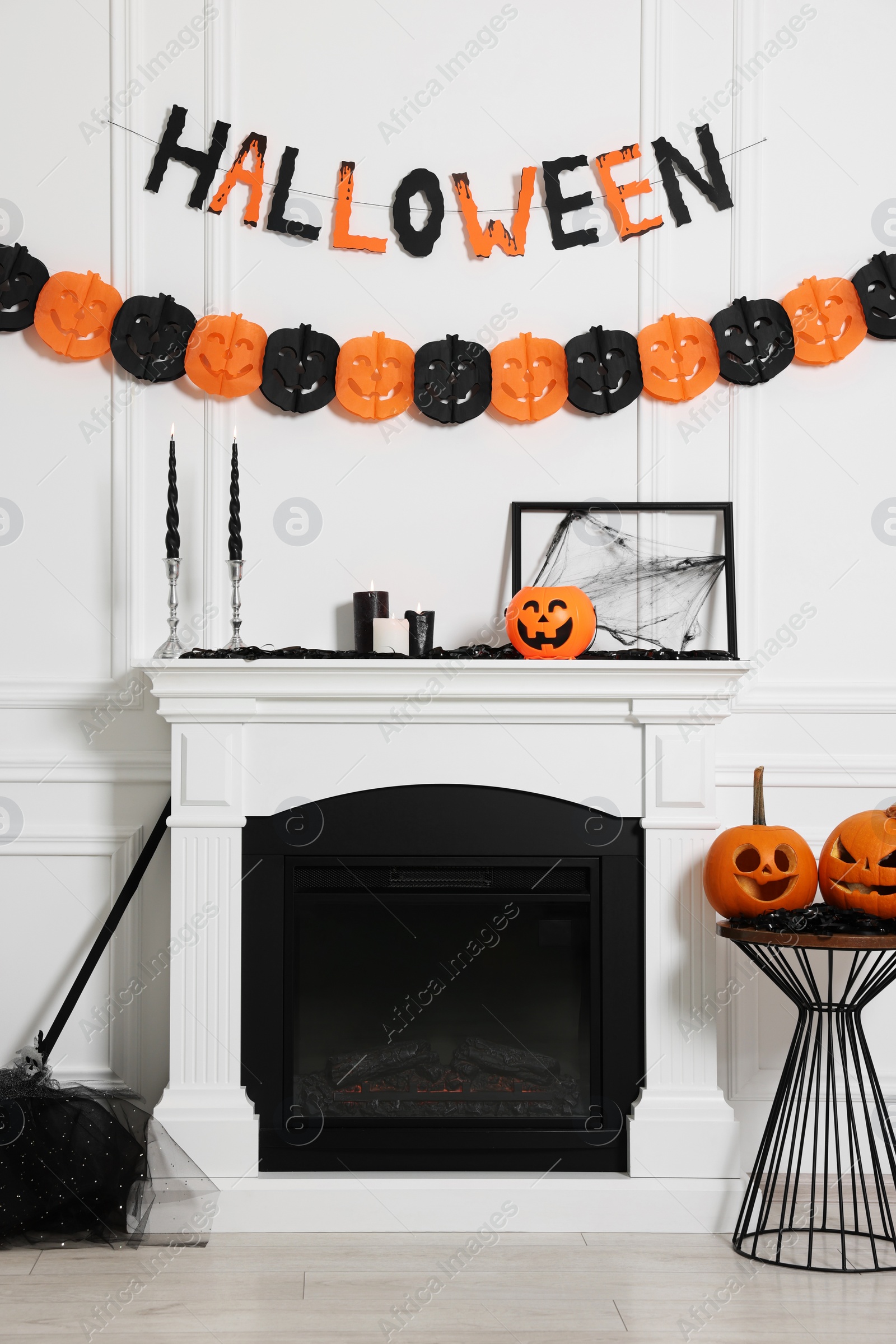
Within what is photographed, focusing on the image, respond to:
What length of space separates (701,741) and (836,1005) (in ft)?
1.90

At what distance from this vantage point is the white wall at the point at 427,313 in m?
2.48

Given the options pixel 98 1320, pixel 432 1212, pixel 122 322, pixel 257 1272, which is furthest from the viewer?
pixel 122 322

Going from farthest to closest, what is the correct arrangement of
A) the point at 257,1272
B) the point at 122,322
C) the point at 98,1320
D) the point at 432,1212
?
1. the point at 122,322
2. the point at 432,1212
3. the point at 257,1272
4. the point at 98,1320

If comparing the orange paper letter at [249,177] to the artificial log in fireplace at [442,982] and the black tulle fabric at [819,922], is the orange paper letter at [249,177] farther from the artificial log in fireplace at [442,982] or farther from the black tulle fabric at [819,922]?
the black tulle fabric at [819,922]

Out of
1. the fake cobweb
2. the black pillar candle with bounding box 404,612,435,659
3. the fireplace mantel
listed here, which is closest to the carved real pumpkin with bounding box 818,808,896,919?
the fireplace mantel

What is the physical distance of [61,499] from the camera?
2.50m

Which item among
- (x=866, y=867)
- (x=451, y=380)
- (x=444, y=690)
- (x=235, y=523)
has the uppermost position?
(x=451, y=380)

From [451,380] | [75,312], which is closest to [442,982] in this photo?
[451,380]

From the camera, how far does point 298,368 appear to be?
95.7 inches

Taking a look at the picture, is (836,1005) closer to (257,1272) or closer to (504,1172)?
(504,1172)

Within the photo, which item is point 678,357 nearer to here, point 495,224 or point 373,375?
point 495,224

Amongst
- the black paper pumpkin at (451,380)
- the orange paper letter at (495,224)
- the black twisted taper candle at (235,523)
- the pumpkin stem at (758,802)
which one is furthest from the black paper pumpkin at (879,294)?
the black twisted taper candle at (235,523)

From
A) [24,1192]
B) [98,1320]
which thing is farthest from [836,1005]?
[24,1192]

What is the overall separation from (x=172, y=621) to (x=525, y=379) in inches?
39.6
